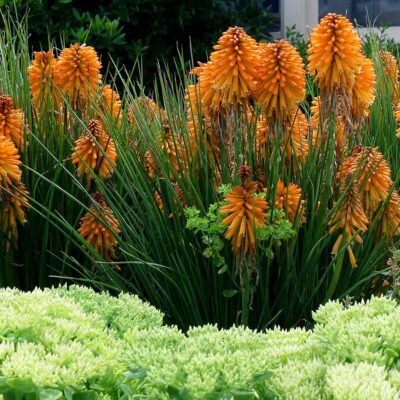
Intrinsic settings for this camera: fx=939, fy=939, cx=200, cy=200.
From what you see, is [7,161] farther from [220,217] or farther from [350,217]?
[350,217]

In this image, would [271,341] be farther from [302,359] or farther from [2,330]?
[2,330]

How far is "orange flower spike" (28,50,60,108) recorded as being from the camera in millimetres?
3969

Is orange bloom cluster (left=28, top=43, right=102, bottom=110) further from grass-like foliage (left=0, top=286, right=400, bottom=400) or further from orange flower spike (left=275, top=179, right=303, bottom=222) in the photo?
grass-like foliage (left=0, top=286, right=400, bottom=400)

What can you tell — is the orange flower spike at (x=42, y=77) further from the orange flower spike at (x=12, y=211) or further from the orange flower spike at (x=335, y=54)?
the orange flower spike at (x=335, y=54)

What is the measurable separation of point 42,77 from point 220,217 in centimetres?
123

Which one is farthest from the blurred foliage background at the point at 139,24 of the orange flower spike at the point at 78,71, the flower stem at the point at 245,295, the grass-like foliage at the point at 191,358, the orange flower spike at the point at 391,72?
the grass-like foliage at the point at 191,358

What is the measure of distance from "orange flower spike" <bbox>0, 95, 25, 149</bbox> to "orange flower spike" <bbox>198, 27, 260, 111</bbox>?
0.82m

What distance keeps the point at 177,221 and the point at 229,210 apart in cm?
34

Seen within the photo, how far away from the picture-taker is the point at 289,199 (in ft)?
10.9

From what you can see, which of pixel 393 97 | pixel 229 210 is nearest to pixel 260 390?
pixel 229 210

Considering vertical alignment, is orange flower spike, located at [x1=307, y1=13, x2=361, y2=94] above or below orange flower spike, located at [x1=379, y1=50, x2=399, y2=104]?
above

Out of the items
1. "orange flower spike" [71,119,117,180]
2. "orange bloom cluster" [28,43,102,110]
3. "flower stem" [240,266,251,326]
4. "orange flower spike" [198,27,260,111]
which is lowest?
"flower stem" [240,266,251,326]

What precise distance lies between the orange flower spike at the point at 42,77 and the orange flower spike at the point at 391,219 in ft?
4.85

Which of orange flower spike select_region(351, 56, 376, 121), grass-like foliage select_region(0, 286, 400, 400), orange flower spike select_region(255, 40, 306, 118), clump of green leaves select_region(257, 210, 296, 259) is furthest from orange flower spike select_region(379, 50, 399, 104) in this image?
grass-like foliage select_region(0, 286, 400, 400)
